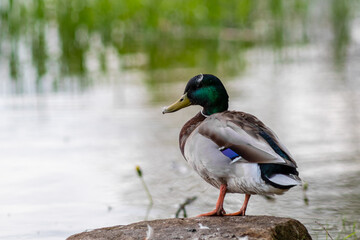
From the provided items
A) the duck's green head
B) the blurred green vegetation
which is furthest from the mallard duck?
the blurred green vegetation

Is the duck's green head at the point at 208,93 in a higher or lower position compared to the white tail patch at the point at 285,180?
higher

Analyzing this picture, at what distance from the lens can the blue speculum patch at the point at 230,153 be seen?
10.5 feet

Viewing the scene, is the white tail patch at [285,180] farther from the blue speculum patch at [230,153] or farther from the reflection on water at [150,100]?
the reflection on water at [150,100]

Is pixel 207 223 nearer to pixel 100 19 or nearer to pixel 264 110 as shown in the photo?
pixel 264 110

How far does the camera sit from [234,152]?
10.6 feet

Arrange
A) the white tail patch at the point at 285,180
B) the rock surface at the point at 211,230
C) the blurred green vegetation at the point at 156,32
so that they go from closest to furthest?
1. the white tail patch at the point at 285,180
2. the rock surface at the point at 211,230
3. the blurred green vegetation at the point at 156,32

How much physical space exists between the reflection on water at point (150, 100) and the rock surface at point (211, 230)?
48 centimetres

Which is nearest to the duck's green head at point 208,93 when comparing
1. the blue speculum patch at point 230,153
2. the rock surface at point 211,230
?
the blue speculum patch at point 230,153

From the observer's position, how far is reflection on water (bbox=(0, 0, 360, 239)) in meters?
4.44

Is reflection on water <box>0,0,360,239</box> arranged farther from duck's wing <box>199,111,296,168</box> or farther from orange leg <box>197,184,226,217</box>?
duck's wing <box>199,111,296,168</box>

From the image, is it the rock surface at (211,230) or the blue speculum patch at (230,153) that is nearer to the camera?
the rock surface at (211,230)

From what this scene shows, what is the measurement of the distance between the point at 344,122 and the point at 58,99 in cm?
338

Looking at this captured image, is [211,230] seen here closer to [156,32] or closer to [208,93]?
[208,93]

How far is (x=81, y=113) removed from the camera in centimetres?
764
